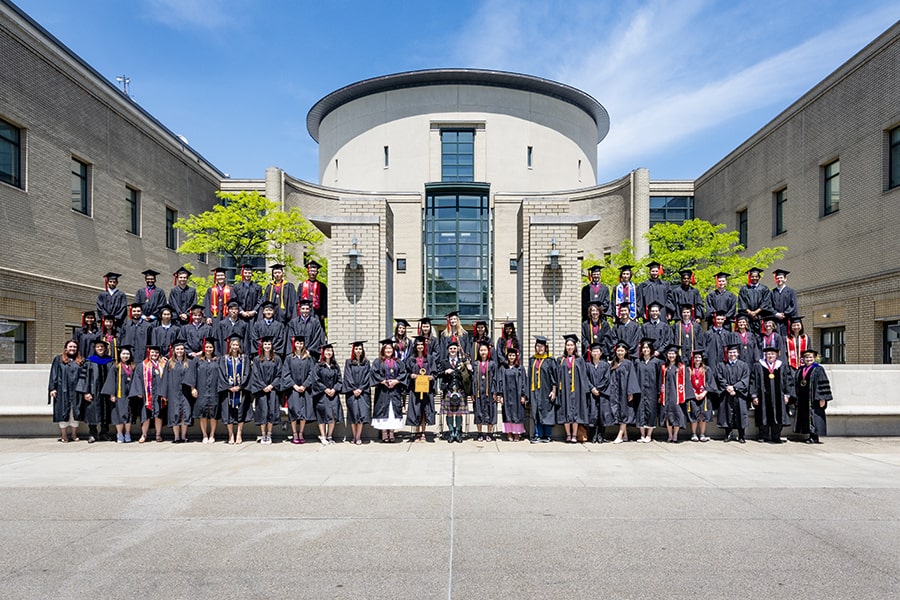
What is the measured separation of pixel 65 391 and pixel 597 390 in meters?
9.02

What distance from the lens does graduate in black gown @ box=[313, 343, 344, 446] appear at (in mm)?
10219

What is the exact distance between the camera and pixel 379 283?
41.9 ft

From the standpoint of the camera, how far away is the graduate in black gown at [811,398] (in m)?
10.2

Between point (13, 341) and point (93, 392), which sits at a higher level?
point (13, 341)

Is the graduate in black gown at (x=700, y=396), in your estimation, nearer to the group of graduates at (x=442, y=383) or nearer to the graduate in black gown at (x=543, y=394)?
the group of graduates at (x=442, y=383)

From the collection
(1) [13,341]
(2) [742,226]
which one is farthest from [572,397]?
(2) [742,226]

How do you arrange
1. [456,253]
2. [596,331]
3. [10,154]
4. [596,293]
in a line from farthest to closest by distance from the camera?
[456,253]
[10,154]
[596,293]
[596,331]

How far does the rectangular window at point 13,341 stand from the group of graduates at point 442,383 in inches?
319

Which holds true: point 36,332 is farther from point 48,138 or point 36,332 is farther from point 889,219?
point 889,219

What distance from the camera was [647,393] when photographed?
10469 mm

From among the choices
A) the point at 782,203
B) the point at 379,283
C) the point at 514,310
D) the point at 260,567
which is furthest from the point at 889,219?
the point at 260,567

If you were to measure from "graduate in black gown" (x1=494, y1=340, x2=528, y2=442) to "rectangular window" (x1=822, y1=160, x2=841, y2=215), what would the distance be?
17.6m

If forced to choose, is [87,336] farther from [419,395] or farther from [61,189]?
[61,189]

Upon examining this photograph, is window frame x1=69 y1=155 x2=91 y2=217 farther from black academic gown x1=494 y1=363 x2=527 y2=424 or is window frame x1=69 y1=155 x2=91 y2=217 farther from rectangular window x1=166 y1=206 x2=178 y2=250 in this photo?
black academic gown x1=494 y1=363 x2=527 y2=424
